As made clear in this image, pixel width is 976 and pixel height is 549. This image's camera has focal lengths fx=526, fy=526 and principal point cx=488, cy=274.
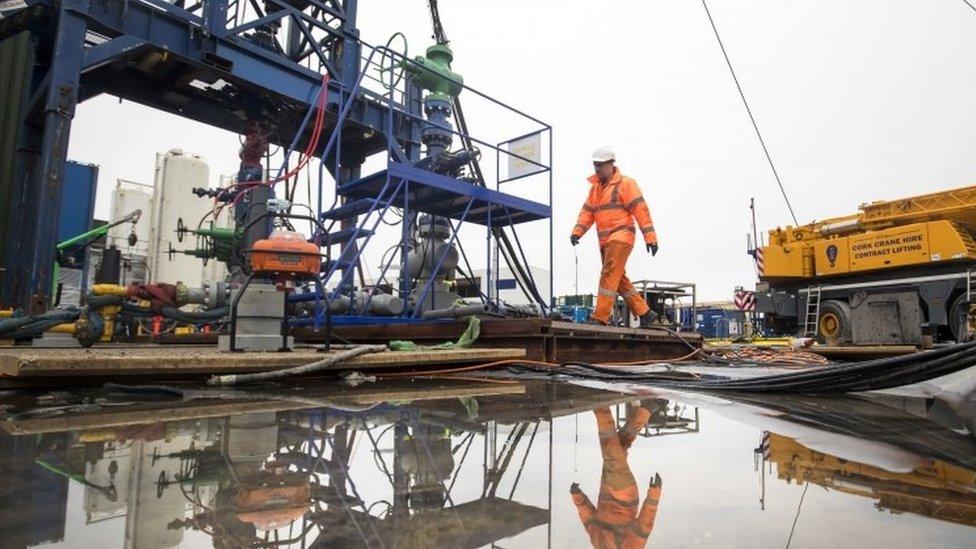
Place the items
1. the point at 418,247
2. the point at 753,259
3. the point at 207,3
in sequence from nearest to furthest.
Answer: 1. the point at 418,247
2. the point at 207,3
3. the point at 753,259

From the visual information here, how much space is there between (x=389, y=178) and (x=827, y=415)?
3931mm

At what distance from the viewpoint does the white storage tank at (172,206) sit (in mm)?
18875

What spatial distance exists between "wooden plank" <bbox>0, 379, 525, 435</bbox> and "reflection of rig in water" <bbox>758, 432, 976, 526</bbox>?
1627 millimetres

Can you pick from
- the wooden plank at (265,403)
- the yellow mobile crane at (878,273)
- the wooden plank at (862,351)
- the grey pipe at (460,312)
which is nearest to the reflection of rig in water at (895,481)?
the wooden plank at (265,403)

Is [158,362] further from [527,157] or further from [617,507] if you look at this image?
[527,157]

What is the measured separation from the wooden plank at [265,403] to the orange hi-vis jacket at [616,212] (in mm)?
3066

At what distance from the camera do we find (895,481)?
1251 millimetres

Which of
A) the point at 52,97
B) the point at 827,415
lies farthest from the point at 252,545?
the point at 52,97

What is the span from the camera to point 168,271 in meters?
19.2

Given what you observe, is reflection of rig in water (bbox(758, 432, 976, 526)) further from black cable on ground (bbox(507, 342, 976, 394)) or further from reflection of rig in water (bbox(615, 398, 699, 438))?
black cable on ground (bbox(507, 342, 976, 394))

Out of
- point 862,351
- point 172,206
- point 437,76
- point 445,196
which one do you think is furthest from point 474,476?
point 172,206

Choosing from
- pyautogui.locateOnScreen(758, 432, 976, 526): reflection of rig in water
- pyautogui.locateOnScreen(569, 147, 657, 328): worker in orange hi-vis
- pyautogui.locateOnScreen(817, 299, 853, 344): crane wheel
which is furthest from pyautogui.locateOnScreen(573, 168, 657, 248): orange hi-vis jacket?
pyautogui.locateOnScreen(817, 299, 853, 344): crane wheel

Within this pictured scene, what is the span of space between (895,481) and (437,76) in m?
7.22

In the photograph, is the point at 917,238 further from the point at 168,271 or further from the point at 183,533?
the point at 168,271
